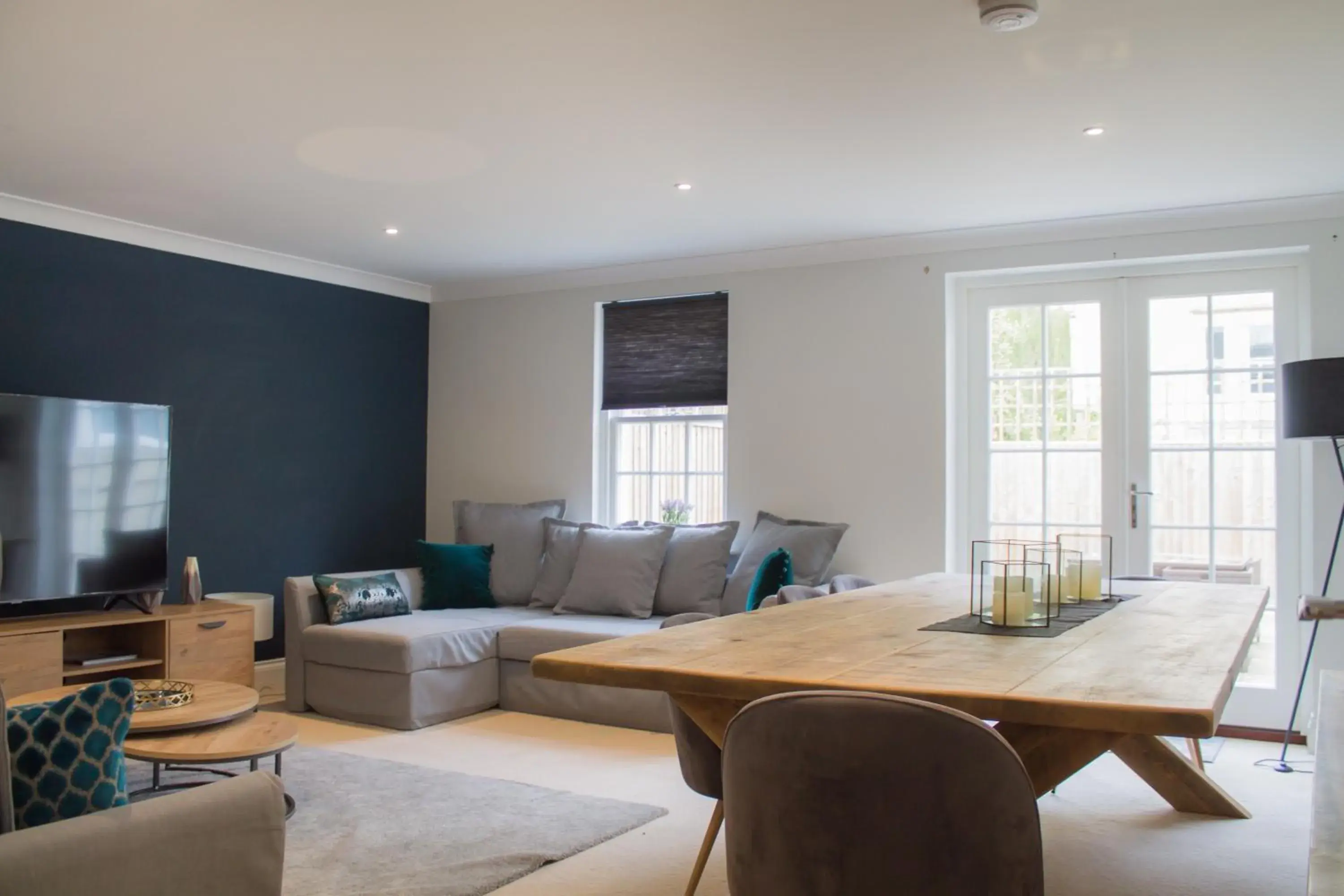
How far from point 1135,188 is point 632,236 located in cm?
241

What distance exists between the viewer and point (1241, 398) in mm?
5043

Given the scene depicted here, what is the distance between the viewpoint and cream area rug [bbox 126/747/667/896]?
307cm

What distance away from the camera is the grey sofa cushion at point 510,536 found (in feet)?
20.2

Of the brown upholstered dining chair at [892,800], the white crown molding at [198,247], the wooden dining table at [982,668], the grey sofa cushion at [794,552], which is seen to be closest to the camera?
the brown upholstered dining chair at [892,800]

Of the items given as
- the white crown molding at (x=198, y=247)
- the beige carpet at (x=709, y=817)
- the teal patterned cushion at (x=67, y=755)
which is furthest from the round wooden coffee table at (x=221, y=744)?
the white crown molding at (x=198, y=247)

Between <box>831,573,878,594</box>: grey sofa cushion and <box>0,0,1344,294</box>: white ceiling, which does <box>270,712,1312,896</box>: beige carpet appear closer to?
<box>831,573,878,594</box>: grey sofa cushion

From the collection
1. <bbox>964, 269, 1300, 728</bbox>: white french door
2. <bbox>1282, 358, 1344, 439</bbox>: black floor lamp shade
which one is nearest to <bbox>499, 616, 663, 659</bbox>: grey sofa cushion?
<bbox>964, 269, 1300, 728</bbox>: white french door

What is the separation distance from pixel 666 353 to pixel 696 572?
55.8 inches

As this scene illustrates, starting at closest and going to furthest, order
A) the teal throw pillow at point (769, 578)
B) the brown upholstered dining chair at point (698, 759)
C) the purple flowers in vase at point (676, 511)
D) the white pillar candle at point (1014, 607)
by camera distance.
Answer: the white pillar candle at point (1014, 607) < the brown upholstered dining chair at point (698, 759) < the teal throw pillow at point (769, 578) < the purple flowers in vase at point (676, 511)

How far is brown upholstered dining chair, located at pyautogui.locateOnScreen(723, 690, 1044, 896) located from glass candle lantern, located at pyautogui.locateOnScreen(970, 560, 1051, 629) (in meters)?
1.01

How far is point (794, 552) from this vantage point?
5348mm

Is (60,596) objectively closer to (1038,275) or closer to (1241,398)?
(1038,275)

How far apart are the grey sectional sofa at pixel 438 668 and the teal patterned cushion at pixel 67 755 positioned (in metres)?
3.05

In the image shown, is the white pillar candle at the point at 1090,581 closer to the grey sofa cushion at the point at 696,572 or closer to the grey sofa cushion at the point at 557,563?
the grey sofa cushion at the point at 696,572
